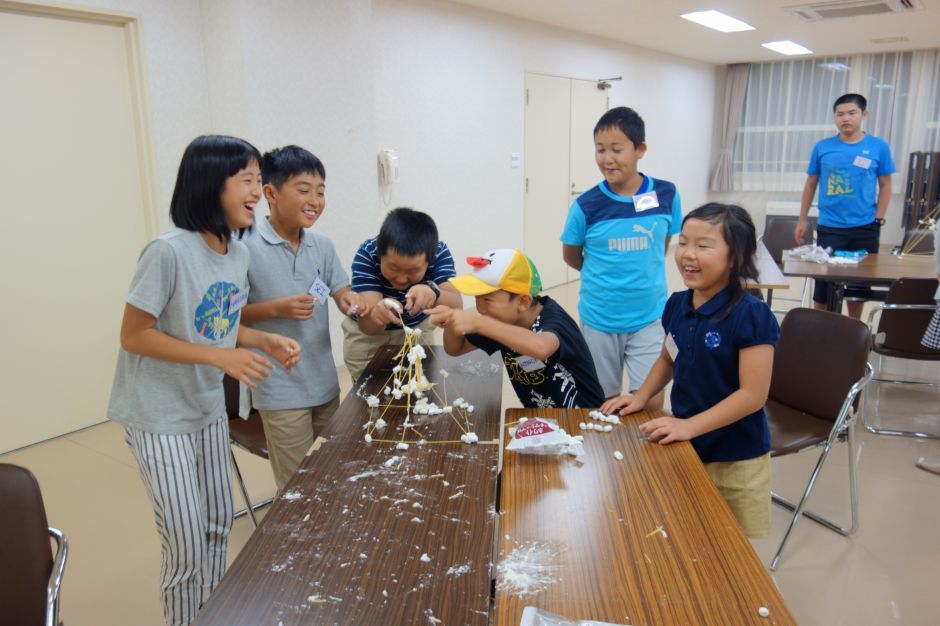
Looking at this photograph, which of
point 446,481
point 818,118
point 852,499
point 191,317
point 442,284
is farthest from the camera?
point 818,118

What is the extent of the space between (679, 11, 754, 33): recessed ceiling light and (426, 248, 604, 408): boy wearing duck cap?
5675 mm

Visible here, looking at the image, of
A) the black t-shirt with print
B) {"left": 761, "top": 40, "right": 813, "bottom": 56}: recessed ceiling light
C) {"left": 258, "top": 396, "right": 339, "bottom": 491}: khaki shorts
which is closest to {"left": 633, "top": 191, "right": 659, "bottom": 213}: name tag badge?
the black t-shirt with print

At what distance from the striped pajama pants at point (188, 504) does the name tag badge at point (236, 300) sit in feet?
1.06

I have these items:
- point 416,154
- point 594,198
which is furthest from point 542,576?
point 416,154

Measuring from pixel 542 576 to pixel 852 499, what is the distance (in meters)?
2.06

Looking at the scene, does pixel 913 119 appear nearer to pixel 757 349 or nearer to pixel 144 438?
pixel 757 349

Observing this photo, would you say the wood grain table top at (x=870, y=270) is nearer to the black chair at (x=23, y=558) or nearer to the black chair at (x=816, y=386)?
the black chair at (x=816, y=386)

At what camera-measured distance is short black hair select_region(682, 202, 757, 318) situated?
1.70m

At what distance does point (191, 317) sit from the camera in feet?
5.44

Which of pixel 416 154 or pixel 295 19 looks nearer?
pixel 295 19

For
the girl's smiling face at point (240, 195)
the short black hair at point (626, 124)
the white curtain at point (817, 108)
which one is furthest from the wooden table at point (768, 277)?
the white curtain at point (817, 108)

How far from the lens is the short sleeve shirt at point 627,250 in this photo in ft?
8.44

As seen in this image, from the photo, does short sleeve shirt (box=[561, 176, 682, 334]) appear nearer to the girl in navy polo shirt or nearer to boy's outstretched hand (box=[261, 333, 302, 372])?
the girl in navy polo shirt

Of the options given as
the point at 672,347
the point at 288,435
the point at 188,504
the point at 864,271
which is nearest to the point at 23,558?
the point at 188,504
